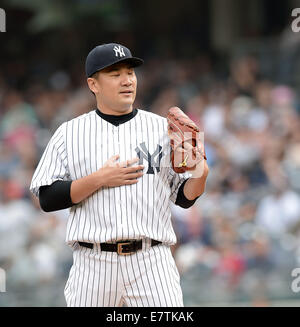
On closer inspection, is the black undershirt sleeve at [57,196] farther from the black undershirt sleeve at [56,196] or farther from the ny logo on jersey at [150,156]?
the ny logo on jersey at [150,156]

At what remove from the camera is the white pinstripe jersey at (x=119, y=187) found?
337 cm

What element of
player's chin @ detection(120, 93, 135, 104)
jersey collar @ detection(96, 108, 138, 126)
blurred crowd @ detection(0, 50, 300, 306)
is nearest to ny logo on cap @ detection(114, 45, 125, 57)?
player's chin @ detection(120, 93, 135, 104)

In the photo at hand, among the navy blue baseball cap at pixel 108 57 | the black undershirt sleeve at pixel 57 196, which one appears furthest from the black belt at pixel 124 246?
the navy blue baseball cap at pixel 108 57

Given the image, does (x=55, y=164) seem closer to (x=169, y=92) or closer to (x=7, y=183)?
(x=7, y=183)

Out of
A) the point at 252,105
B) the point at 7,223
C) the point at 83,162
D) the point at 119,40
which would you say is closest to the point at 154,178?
the point at 83,162

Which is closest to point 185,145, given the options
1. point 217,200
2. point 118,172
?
point 118,172

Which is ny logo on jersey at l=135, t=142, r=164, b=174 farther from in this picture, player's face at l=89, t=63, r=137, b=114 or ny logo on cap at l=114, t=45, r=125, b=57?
ny logo on cap at l=114, t=45, r=125, b=57

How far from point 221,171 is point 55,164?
4.49 m

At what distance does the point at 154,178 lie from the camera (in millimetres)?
3439

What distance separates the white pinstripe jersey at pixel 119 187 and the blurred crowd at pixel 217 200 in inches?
128

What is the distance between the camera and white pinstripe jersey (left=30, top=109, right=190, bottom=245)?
3.37 meters

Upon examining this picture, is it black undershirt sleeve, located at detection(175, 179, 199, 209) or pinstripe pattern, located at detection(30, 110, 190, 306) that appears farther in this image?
black undershirt sleeve, located at detection(175, 179, 199, 209)

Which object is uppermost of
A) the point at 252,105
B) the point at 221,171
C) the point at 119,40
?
the point at 119,40

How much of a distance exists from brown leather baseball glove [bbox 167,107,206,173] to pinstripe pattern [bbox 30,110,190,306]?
11cm
